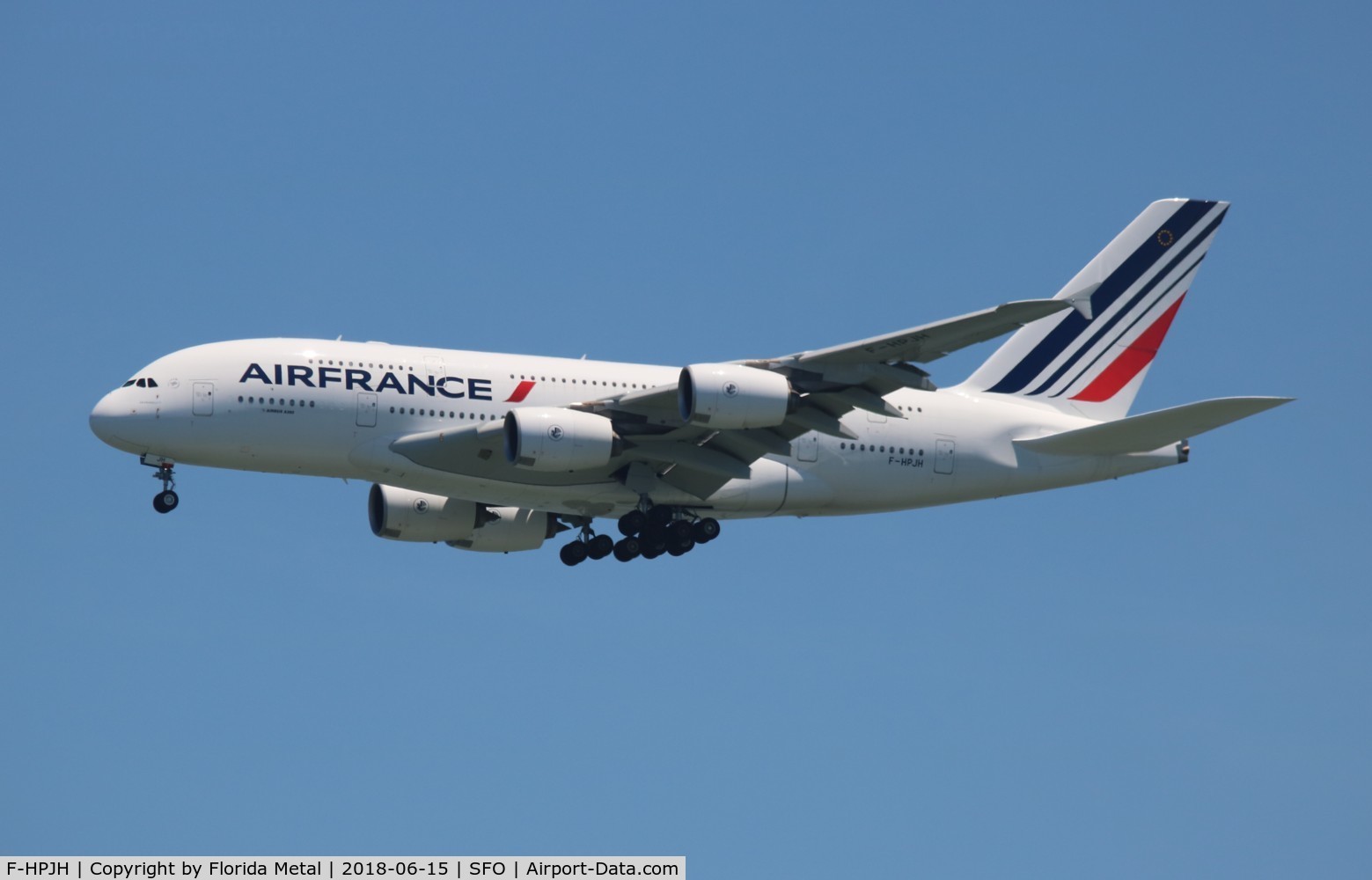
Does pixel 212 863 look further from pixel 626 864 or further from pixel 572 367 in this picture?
pixel 572 367

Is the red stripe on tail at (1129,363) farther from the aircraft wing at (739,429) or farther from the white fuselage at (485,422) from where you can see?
the aircraft wing at (739,429)

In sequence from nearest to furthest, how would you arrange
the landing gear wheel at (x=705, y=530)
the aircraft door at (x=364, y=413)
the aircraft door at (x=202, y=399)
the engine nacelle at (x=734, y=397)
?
1. the engine nacelle at (x=734, y=397)
2. the aircraft door at (x=202, y=399)
3. the aircraft door at (x=364, y=413)
4. the landing gear wheel at (x=705, y=530)

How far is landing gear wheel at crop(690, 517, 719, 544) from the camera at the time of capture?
4234 cm

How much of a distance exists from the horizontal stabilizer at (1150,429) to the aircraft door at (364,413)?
1498cm

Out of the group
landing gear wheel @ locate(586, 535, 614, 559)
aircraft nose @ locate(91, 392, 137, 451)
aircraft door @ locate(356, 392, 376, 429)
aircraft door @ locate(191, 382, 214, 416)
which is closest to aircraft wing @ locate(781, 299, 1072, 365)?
landing gear wheel @ locate(586, 535, 614, 559)

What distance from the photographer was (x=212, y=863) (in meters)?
33.5

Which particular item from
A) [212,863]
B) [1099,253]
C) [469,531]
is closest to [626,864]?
[212,863]

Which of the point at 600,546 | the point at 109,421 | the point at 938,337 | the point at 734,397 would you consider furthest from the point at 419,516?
the point at 938,337

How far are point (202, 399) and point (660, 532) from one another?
406 inches

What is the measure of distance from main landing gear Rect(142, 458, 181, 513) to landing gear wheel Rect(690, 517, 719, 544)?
11.3 metres

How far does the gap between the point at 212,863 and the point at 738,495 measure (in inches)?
564

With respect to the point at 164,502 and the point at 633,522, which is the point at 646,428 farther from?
the point at 164,502

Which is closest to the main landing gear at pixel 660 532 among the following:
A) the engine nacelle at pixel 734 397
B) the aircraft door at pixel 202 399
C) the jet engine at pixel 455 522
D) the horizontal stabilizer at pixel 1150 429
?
the jet engine at pixel 455 522

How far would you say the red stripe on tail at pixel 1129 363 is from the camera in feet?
153
